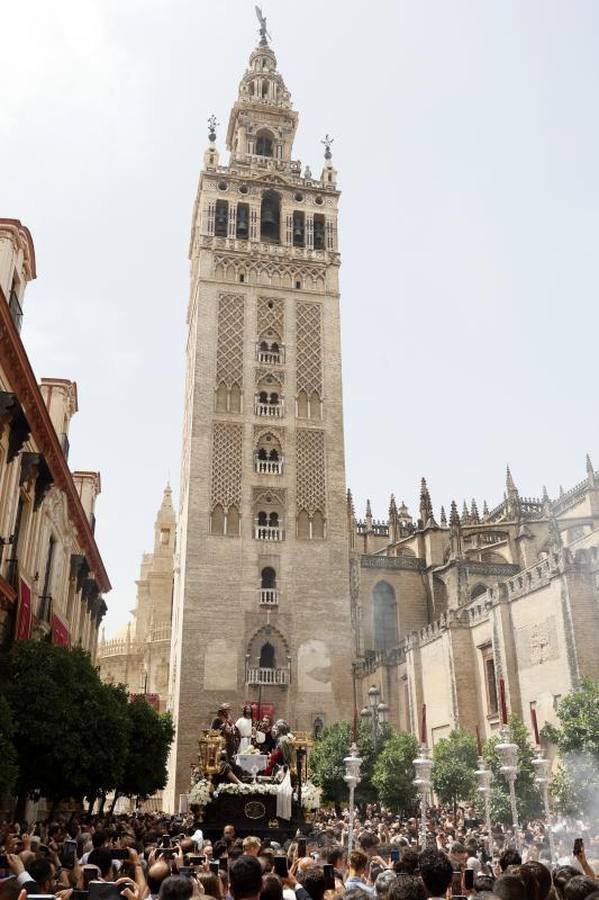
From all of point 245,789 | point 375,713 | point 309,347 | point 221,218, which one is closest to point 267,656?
point 375,713

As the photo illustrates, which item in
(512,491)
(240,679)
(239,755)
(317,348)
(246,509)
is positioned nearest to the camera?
(239,755)

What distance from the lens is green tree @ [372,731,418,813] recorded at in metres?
26.8

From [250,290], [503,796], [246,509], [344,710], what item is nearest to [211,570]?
[246,509]

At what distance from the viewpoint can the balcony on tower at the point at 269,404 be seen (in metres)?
39.1

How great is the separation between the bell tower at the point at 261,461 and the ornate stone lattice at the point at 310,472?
63 millimetres

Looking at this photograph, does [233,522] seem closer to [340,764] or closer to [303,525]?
[303,525]

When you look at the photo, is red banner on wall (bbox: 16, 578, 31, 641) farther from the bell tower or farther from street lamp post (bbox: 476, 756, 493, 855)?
the bell tower

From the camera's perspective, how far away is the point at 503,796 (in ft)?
72.7

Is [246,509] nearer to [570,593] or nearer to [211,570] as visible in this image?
[211,570]

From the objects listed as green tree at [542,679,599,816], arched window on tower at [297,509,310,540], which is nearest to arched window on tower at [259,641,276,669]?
arched window on tower at [297,509,310,540]

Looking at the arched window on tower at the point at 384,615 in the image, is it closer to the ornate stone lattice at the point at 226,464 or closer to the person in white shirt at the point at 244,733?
the ornate stone lattice at the point at 226,464

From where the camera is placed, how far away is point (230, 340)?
131ft

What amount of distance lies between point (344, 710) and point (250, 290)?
785 inches

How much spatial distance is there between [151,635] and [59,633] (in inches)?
1335
